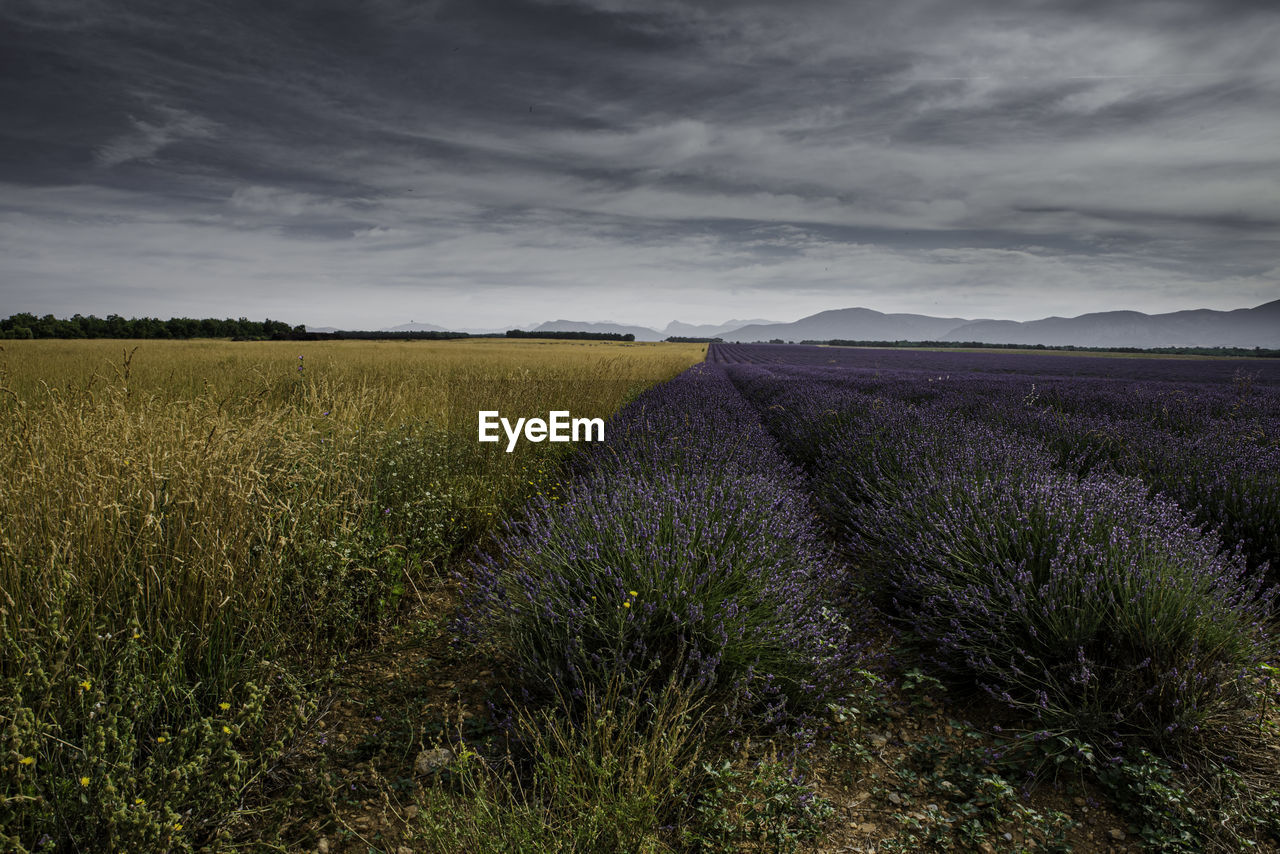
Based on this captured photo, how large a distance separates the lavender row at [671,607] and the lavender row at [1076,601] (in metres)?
0.62

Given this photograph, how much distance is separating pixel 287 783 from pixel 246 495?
3.38 feet

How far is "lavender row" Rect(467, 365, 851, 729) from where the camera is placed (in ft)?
7.00

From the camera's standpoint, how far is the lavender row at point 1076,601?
6.97 feet

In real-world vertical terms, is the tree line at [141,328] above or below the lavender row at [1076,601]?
above

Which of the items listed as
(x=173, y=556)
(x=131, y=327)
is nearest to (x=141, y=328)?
(x=131, y=327)

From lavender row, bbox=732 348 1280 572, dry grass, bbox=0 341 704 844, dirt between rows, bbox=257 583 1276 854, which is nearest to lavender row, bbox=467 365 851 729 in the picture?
dirt between rows, bbox=257 583 1276 854

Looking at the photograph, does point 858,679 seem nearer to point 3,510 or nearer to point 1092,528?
point 1092,528

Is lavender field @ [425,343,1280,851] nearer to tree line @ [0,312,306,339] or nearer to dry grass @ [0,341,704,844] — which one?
dry grass @ [0,341,704,844]

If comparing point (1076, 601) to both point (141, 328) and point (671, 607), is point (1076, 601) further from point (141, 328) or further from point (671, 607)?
point (141, 328)

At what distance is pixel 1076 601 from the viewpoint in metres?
2.45

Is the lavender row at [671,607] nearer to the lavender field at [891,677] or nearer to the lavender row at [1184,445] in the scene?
the lavender field at [891,677]

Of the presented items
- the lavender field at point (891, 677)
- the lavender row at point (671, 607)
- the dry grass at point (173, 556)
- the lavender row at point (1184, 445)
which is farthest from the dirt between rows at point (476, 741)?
the lavender row at point (1184, 445)

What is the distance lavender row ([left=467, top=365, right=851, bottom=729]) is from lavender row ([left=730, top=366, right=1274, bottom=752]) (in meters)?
0.62

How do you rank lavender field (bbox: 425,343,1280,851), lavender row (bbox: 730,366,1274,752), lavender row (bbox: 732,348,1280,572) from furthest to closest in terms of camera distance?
lavender row (bbox: 732,348,1280,572) < lavender row (bbox: 730,366,1274,752) < lavender field (bbox: 425,343,1280,851)
